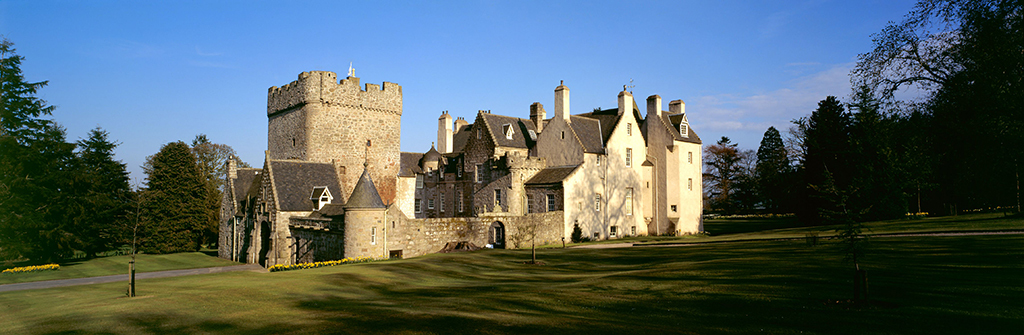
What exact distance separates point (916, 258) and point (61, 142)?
50931 mm

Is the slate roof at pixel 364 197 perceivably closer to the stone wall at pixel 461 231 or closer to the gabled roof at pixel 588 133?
the stone wall at pixel 461 231

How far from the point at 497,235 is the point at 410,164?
1845cm

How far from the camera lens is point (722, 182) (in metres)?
81.4

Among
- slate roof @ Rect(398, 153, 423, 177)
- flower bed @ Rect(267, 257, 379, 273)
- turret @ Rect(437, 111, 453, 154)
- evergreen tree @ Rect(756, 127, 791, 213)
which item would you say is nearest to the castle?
slate roof @ Rect(398, 153, 423, 177)

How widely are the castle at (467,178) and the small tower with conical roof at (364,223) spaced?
28.7 inches

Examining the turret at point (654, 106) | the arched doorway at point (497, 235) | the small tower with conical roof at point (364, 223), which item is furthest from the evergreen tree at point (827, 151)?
the small tower with conical roof at point (364, 223)

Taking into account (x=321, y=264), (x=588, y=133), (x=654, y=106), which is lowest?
(x=321, y=264)

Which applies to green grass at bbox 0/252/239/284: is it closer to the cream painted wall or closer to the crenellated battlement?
the crenellated battlement

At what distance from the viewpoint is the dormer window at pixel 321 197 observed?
36.3 metres

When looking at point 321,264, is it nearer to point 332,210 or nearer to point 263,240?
point 332,210

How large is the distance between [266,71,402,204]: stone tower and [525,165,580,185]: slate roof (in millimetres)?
11321

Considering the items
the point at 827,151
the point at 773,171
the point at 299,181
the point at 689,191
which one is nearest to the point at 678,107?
the point at 689,191

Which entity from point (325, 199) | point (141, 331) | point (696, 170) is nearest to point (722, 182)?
point (696, 170)

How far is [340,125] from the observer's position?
4047cm
